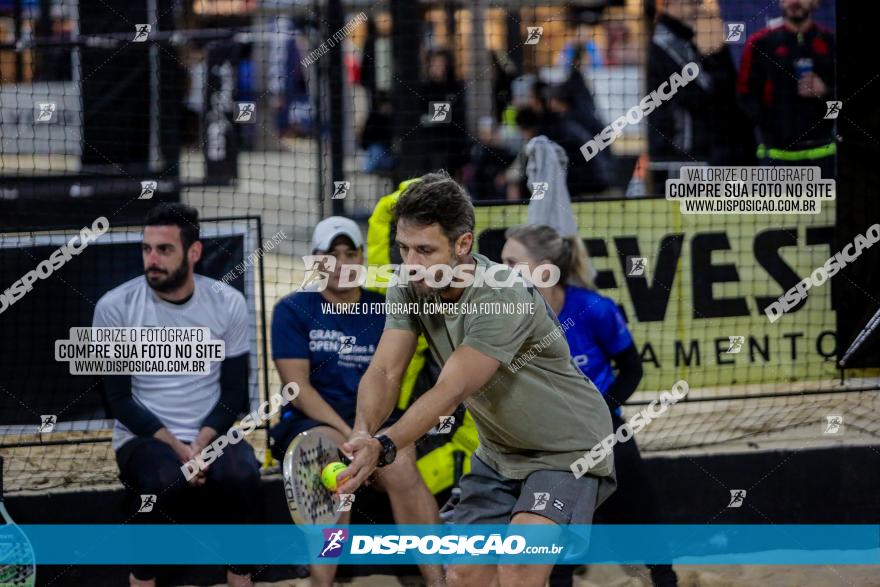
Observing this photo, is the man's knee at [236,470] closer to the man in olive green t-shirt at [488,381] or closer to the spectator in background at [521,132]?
the man in olive green t-shirt at [488,381]

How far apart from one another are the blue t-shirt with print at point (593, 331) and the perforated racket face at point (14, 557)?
2561 mm

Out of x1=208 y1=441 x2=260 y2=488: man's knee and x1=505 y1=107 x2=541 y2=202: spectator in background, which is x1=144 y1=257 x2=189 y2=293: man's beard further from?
x1=505 y1=107 x2=541 y2=202: spectator in background

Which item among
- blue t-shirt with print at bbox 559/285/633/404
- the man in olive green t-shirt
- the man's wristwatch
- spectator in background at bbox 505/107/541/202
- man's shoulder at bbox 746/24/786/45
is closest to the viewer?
the man's wristwatch

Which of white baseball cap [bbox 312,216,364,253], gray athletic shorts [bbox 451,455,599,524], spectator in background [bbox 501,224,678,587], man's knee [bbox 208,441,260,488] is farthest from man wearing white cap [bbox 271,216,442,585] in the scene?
gray athletic shorts [bbox 451,455,599,524]

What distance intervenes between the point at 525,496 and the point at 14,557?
249cm

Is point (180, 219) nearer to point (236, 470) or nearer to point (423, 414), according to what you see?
point (236, 470)

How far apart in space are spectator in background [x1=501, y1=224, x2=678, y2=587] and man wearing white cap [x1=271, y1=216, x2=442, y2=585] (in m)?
→ 0.78

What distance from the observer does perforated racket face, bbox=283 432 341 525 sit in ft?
12.8

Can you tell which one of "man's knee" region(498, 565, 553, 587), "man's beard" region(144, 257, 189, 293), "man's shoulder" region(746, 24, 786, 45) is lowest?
"man's knee" region(498, 565, 553, 587)

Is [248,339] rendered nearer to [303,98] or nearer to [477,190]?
[477,190]

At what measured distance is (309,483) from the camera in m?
3.93

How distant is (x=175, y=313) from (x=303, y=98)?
9.26 m

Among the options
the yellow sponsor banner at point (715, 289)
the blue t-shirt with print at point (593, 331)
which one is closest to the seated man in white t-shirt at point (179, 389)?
the blue t-shirt with print at point (593, 331)

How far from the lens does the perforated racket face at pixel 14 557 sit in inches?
201
